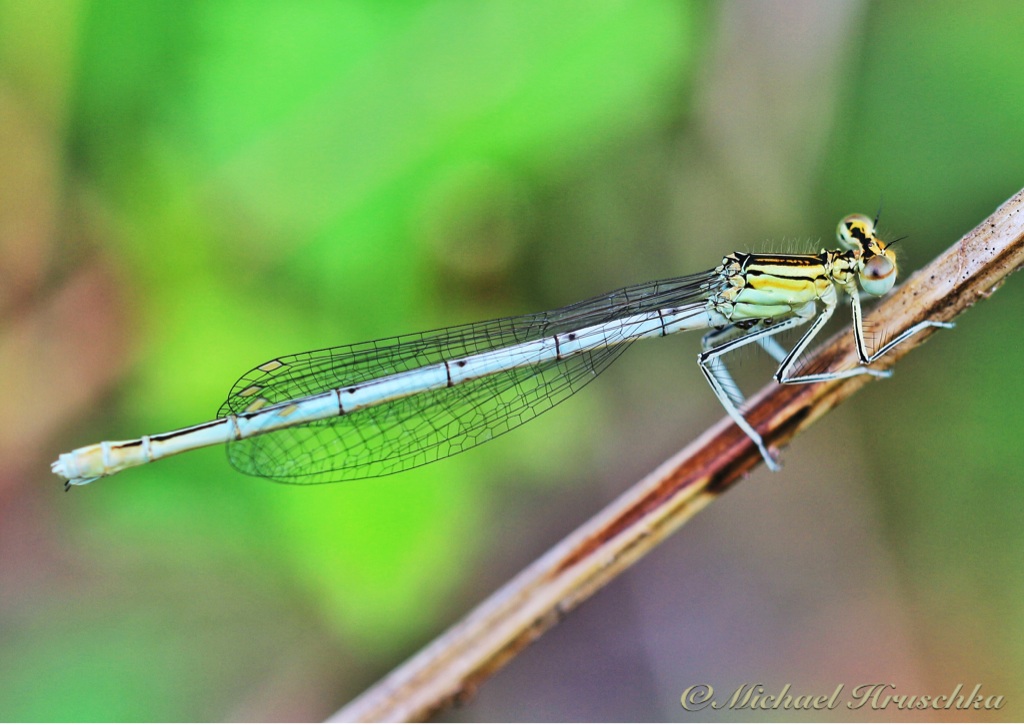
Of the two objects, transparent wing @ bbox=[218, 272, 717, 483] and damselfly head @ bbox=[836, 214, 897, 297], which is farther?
transparent wing @ bbox=[218, 272, 717, 483]

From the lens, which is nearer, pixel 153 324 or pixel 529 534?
pixel 153 324

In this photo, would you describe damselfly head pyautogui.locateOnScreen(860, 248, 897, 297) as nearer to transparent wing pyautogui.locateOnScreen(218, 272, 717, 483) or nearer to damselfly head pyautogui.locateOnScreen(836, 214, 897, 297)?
damselfly head pyautogui.locateOnScreen(836, 214, 897, 297)

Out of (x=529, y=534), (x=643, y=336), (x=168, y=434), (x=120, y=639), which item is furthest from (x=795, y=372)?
(x=120, y=639)

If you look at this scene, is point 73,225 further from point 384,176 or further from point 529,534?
point 529,534

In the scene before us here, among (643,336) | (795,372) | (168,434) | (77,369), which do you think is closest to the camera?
(795,372)
